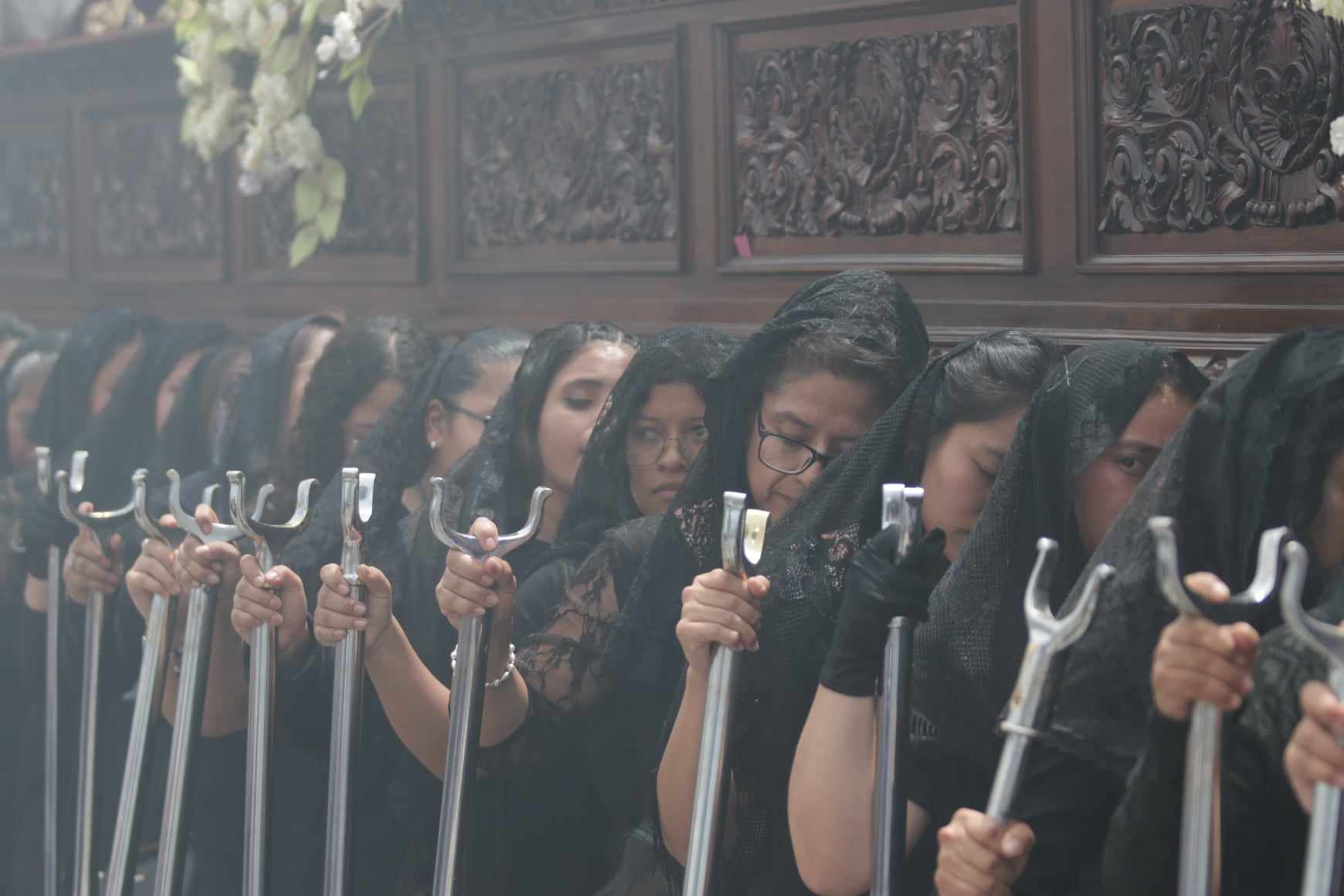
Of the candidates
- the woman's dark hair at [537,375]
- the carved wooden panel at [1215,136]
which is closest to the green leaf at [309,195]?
the woman's dark hair at [537,375]

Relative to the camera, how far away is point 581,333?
2.79m

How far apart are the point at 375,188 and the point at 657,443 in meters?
1.54

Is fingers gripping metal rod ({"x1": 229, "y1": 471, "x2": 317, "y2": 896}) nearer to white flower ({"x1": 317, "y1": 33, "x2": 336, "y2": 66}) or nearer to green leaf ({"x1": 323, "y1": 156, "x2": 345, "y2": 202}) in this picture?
white flower ({"x1": 317, "y1": 33, "x2": 336, "y2": 66})

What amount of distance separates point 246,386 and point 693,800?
1886 millimetres

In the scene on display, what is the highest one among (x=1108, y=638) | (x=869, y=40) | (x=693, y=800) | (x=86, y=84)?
(x=86, y=84)


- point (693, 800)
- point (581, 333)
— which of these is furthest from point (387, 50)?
point (693, 800)

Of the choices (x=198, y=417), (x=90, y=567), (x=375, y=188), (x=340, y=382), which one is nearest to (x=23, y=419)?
(x=198, y=417)

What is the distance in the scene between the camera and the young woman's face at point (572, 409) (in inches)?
107

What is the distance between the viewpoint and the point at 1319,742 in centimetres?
138

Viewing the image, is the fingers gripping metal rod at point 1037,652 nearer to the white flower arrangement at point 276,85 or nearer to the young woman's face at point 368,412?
A: the young woman's face at point 368,412

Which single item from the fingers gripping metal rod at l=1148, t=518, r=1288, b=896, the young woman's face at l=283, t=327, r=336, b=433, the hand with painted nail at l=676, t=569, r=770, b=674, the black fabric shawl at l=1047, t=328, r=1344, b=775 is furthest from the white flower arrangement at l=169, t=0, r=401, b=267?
the fingers gripping metal rod at l=1148, t=518, r=1288, b=896

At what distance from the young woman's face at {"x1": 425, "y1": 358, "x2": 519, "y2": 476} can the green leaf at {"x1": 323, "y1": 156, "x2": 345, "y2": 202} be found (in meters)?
1.01

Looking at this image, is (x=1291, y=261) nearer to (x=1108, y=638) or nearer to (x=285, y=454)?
(x=1108, y=638)

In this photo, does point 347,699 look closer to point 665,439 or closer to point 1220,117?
point 665,439
